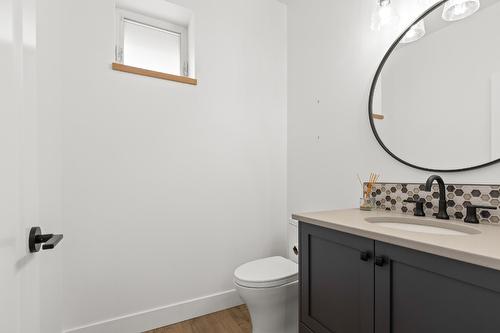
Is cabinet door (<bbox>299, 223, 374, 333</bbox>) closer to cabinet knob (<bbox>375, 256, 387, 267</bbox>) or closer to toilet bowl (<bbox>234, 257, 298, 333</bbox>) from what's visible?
cabinet knob (<bbox>375, 256, 387, 267</bbox>)

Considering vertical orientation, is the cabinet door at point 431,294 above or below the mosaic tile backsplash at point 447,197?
below

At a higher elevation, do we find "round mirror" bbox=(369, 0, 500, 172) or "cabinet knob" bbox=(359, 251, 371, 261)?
"round mirror" bbox=(369, 0, 500, 172)

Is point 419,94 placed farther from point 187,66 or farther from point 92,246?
point 92,246

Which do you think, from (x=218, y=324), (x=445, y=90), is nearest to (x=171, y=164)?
(x=218, y=324)

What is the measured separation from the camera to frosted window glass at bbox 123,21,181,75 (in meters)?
1.83

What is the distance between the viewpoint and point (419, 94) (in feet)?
4.09

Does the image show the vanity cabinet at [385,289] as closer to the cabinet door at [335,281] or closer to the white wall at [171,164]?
the cabinet door at [335,281]

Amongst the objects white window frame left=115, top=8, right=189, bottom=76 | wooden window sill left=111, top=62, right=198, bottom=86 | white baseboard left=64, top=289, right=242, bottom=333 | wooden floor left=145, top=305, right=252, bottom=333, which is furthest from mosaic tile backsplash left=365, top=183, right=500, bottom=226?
white window frame left=115, top=8, right=189, bottom=76

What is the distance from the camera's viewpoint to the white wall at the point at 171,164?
4.92 ft

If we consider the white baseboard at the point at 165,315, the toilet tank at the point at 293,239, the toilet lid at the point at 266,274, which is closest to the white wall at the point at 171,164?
the white baseboard at the point at 165,315

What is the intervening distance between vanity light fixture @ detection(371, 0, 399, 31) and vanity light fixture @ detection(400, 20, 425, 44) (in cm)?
12

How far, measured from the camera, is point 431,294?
0.68m

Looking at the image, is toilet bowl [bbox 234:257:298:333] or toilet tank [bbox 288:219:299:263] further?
toilet tank [bbox 288:219:299:263]

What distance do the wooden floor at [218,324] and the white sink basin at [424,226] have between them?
1.21 m
